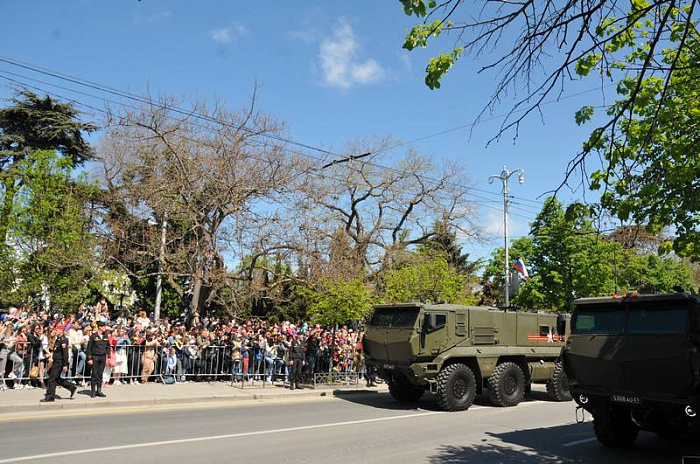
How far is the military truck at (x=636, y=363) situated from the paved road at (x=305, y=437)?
65 cm

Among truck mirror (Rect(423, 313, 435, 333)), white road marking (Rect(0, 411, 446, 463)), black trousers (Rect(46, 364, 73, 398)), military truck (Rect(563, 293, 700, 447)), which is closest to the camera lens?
white road marking (Rect(0, 411, 446, 463))

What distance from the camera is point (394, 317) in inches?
556

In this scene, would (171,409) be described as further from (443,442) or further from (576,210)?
(576,210)

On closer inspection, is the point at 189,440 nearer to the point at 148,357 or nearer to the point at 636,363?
the point at 636,363

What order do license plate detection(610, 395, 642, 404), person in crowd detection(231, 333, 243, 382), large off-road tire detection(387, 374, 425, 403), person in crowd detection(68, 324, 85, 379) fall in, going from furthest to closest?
person in crowd detection(231, 333, 243, 382) → person in crowd detection(68, 324, 85, 379) → large off-road tire detection(387, 374, 425, 403) → license plate detection(610, 395, 642, 404)

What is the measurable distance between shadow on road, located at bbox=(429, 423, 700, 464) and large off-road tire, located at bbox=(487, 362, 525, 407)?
11.8ft

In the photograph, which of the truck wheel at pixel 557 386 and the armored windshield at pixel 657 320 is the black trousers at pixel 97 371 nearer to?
the armored windshield at pixel 657 320

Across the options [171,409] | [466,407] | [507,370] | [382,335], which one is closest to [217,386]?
[171,409]

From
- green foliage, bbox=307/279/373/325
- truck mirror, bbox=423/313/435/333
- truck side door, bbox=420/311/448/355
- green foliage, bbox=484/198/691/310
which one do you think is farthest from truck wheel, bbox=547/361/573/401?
green foliage, bbox=484/198/691/310

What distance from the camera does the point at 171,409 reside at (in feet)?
39.6

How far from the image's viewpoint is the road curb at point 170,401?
11.1 metres

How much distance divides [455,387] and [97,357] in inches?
338

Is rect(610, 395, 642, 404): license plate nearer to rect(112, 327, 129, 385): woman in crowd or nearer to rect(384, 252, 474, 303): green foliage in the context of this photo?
rect(112, 327, 129, 385): woman in crowd

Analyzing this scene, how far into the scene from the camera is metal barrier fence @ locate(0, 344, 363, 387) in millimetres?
13805
